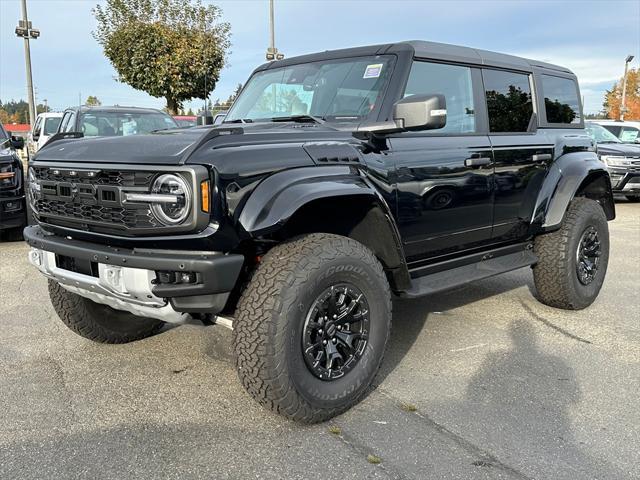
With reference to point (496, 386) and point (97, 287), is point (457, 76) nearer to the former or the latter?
point (496, 386)

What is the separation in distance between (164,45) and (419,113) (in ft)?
51.2

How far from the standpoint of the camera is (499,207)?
412 cm

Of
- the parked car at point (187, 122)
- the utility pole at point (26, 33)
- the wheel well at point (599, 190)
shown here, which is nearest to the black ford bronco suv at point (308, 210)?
the wheel well at point (599, 190)

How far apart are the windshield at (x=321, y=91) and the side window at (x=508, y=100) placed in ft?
3.33

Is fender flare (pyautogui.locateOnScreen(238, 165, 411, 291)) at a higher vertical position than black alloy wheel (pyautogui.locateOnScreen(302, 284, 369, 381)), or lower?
higher

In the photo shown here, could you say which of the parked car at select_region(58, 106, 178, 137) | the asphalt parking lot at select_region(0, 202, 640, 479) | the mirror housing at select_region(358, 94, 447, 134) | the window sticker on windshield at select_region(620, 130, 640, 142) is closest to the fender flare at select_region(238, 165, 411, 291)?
the mirror housing at select_region(358, 94, 447, 134)

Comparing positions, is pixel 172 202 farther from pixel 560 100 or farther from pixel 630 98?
pixel 630 98

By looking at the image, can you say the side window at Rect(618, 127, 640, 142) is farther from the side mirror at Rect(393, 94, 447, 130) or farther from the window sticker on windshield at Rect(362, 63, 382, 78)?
the side mirror at Rect(393, 94, 447, 130)

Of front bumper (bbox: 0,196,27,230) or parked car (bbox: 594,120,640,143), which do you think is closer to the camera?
front bumper (bbox: 0,196,27,230)

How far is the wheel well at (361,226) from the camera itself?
10.0 ft

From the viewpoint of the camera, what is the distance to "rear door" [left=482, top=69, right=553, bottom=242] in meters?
4.13

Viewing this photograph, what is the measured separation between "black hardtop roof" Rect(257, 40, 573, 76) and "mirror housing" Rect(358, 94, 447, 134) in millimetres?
655

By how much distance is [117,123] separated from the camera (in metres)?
9.66

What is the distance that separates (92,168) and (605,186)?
4282 millimetres
